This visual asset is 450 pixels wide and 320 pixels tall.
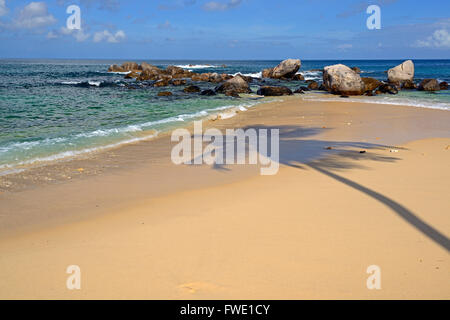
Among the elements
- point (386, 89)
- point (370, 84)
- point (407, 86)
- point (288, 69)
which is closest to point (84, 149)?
point (370, 84)

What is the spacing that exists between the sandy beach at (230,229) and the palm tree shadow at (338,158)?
34 mm

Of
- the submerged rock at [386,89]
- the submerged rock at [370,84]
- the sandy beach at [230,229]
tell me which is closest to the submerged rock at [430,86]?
the submerged rock at [386,89]

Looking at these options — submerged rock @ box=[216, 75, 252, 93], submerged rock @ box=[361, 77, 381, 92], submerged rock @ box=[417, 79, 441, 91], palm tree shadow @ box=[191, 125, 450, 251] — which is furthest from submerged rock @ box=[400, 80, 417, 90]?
palm tree shadow @ box=[191, 125, 450, 251]

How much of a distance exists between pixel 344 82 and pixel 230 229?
79.8ft

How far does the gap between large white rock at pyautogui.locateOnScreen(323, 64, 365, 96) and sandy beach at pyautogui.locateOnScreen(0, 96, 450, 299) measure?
64.6 ft

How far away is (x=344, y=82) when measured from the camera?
2612 cm

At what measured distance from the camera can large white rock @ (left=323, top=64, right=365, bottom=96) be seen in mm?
25875

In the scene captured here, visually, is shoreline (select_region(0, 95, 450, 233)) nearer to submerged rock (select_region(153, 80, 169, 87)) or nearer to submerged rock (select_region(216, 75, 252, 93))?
submerged rock (select_region(216, 75, 252, 93))

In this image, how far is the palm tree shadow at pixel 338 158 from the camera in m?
4.22

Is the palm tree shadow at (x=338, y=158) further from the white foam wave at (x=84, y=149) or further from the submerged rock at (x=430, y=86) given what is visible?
the submerged rock at (x=430, y=86)

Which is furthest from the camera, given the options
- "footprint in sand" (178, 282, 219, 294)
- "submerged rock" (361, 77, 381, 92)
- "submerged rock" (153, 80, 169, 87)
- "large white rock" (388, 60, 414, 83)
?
"large white rock" (388, 60, 414, 83)

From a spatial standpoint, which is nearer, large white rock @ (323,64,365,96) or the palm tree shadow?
the palm tree shadow

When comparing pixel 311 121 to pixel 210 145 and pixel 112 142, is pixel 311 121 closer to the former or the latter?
pixel 210 145
